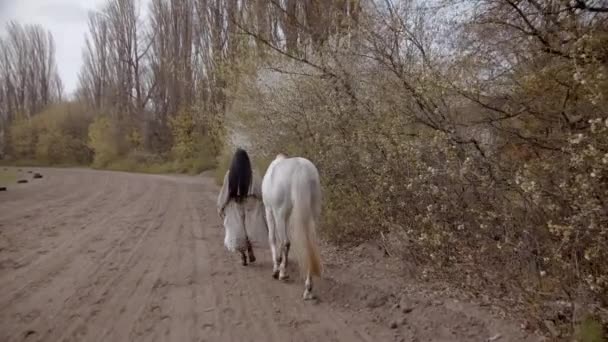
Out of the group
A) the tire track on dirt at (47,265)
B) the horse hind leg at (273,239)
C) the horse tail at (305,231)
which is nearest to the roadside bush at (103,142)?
the tire track on dirt at (47,265)

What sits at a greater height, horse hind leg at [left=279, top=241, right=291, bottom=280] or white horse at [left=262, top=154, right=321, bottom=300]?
white horse at [left=262, top=154, right=321, bottom=300]

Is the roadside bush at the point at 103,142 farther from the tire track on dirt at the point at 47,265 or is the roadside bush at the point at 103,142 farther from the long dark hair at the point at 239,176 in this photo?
the long dark hair at the point at 239,176

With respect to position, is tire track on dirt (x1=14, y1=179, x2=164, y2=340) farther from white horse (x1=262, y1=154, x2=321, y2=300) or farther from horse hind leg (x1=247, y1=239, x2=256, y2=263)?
white horse (x1=262, y1=154, x2=321, y2=300)

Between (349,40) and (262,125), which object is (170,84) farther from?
(349,40)

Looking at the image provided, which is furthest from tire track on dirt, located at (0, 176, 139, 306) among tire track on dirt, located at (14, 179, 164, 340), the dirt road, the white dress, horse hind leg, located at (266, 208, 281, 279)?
horse hind leg, located at (266, 208, 281, 279)

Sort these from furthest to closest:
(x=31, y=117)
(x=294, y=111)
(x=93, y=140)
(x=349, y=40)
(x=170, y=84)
Answer: (x=31, y=117) → (x=93, y=140) → (x=170, y=84) → (x=294, y=111) → (x=349, y=40)

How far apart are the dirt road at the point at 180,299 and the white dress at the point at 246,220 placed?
14.2 inches

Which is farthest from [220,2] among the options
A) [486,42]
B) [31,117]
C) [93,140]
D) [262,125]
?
[31,117]

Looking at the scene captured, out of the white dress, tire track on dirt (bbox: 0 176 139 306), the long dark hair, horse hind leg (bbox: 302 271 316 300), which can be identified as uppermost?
the long dark hair

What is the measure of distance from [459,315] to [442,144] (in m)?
1.72

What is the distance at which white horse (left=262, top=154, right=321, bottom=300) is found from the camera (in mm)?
4977

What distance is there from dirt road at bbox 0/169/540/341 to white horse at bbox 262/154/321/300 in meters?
0.36

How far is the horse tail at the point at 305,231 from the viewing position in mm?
4926

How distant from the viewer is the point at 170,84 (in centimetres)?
3306
